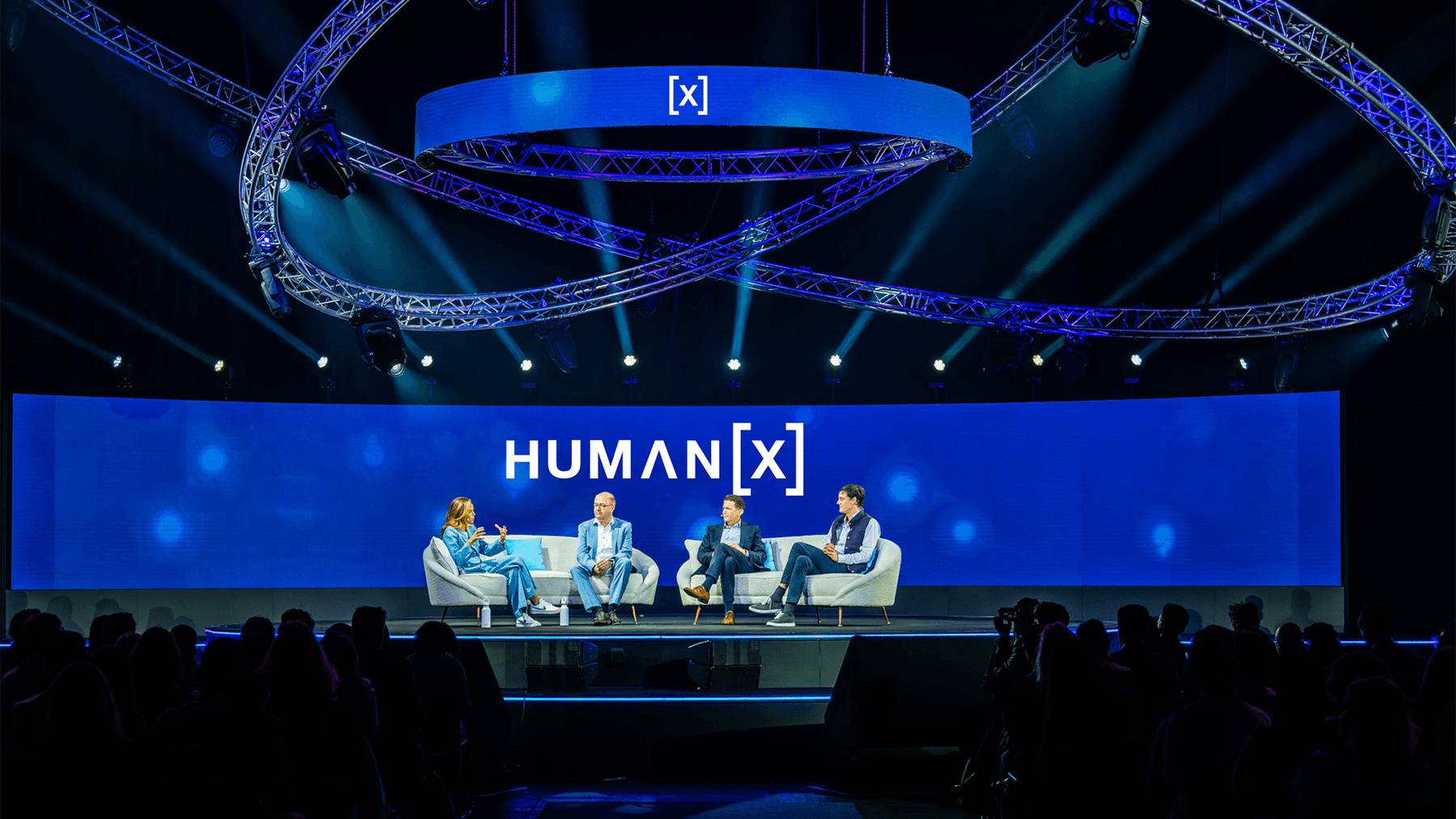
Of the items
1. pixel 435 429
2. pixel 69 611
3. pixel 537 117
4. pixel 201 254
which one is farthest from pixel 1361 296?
pixel 69 611

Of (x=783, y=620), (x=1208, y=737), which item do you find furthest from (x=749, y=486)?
(x=1208, y=737)

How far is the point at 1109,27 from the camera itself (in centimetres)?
722

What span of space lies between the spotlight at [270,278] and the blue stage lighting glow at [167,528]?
2.81 m

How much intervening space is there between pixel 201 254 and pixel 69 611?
3.28 metres

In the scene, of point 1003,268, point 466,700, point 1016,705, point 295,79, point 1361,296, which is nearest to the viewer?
point 1016,705

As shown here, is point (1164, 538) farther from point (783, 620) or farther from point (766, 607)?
point (783, 620)

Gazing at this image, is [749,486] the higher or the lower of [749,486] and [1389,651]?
the higher

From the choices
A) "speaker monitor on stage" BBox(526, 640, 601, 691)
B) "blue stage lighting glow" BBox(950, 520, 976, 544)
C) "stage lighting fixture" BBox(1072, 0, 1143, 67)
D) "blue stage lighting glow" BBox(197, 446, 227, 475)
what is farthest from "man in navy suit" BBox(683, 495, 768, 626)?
"blue stage lighting glow" BBox(197, 446, 227, 475)

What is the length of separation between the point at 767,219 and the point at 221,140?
13.8ft

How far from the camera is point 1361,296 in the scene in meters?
11.1

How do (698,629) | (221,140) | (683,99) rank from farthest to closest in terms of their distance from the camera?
(221,140), (698,629), (683,99)

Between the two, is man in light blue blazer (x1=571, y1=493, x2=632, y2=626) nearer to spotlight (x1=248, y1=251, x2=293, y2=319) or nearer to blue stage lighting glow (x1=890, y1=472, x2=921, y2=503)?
spotlight (x1=248, y1=251, x2=293, y2=319)

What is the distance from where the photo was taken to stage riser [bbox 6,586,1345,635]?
11.7 meters

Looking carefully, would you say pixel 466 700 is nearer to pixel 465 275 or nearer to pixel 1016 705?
pixel 1016 705
